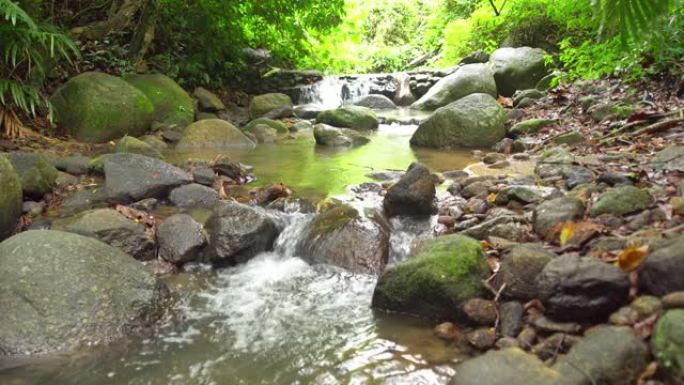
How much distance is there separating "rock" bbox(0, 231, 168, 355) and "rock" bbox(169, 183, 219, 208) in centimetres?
177

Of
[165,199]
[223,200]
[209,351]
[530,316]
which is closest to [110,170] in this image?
[165,199]

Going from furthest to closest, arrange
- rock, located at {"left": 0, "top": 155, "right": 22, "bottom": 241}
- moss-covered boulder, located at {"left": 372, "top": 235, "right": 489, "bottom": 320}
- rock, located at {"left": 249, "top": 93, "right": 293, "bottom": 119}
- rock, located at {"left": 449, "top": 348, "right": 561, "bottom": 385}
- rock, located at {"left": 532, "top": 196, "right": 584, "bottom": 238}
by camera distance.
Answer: rock, located at {"left": 249, "top": 93, "right": 293, "bottom": 119}
rock, located at {"left": 0, "top": 155, "right": 22, "bottom": 241}
rock, located at {"left": 532, "top": 196, "right": 584, "bottom": 238}
moss-covered boulder, located at {"left": 372, "top": 235, "right": 489, "bottom": 320}
rock, located at {"left": 449, "top": 348, "right": 561, "bottom": 385}

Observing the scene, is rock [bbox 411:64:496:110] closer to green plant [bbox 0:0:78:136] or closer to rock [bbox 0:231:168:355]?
green plant [bbox 0:0:78:136]

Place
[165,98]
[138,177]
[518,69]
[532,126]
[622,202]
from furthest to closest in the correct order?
[518,69] < [165,98] < [532,126] < [138,177] < [622,202]

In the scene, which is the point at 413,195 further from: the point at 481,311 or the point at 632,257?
the point at 632,257

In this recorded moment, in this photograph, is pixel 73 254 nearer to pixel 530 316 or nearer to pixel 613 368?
pixel 530 316

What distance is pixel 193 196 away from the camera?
538cm

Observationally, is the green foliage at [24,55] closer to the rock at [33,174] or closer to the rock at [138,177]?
the rock at [33,174]

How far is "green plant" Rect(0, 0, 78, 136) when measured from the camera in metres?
6.27

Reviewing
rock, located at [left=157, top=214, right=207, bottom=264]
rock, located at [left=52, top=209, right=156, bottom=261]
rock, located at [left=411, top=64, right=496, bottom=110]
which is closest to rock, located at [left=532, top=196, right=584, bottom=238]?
rock, located at [left=157, top=214, right=207, bottom=264]

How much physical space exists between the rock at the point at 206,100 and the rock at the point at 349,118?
7.16 feet

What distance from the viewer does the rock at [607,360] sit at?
2.28 metres

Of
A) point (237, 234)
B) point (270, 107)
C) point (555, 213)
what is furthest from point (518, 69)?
point (237, 234)

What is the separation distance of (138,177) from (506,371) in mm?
4183
